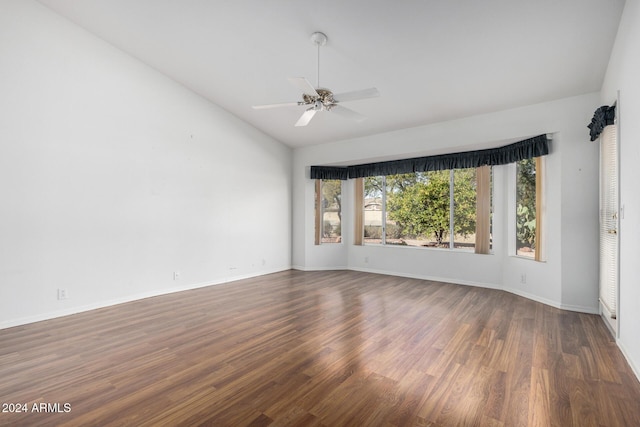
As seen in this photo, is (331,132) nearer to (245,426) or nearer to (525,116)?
(525,116)

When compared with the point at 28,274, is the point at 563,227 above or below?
above

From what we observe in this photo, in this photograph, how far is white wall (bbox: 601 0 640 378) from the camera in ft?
7.55

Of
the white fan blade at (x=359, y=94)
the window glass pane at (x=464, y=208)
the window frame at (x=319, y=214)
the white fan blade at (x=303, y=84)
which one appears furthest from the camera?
the window frame at (x=319, y=214)

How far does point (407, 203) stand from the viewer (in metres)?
6.32

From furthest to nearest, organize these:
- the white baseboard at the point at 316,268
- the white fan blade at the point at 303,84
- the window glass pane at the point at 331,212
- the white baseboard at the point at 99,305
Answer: the window glass pane at the point at 331,212 < the white baseboard at the point at 316,268 < the white baseboard at the point at 99,305 < the white fan blade at the point at 303,84

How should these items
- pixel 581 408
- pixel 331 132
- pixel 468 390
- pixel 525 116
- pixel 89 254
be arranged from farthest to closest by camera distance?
1. pixel 331 132
2. pixel 525 116
3. pixel 89 254
4. pixel 468 390
5. pixel 581 408

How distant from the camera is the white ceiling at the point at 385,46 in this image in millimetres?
2885

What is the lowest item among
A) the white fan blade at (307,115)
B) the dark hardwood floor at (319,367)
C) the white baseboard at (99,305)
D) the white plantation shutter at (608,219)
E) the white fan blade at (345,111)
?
the dark hardwood floor at (319,367)

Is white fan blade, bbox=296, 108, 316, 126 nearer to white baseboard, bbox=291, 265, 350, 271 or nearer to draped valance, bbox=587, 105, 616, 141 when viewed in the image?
draped valance, bbox=587, 105, 616, 141

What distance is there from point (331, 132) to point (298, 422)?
5133 mm

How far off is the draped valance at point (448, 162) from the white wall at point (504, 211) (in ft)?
0.54

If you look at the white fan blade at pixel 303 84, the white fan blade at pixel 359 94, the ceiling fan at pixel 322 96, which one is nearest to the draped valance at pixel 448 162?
the ceiling fan at pixel 322 96

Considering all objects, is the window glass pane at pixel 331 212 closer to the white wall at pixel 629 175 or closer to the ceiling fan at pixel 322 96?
the ceiling fan at pixel 322 96

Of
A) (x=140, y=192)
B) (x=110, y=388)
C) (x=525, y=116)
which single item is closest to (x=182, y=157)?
(x=140, y=192)
